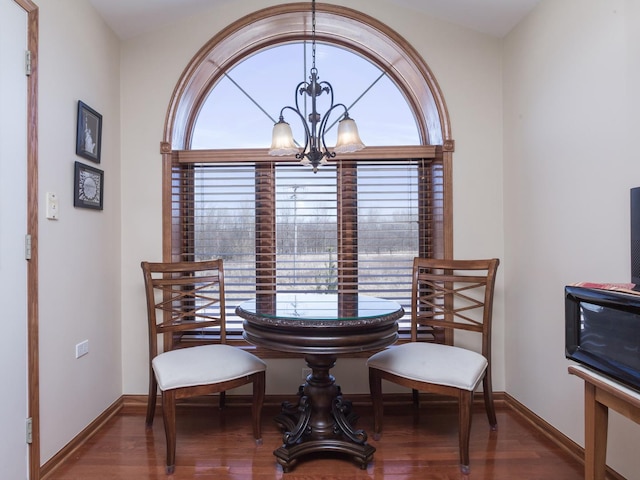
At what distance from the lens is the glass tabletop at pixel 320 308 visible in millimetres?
1779

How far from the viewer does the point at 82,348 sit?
7.38 ft

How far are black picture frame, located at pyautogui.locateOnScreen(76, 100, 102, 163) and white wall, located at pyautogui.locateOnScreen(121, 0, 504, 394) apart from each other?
13.6 inches

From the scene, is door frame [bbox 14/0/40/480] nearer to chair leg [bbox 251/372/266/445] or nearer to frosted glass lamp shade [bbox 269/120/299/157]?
chair leg [bbox 251/372/266/445]

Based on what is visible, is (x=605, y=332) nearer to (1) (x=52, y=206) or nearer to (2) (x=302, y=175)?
(2) (x=302, y=175)

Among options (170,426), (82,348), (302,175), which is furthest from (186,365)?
(302,175)

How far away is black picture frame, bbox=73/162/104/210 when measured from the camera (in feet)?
7.17

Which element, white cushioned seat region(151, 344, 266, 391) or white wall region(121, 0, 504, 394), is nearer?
white cushioned seat region(151, 344, 266, 391)

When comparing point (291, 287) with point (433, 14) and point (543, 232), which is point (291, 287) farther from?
point (433, 14)

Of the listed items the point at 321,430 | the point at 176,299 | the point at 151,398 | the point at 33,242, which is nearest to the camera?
the point at 33,242

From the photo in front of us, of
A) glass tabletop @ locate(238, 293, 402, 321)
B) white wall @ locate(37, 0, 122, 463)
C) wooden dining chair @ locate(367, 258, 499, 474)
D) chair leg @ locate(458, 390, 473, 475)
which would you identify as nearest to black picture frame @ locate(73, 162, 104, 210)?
white wall @ locate(37, 0, 122, 463)

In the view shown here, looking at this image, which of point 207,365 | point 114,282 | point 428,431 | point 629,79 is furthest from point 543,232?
point 114,282

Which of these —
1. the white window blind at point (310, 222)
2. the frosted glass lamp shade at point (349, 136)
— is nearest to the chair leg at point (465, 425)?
the white window blind at point (310, 222)

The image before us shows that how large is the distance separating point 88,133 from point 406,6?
7.89 ft

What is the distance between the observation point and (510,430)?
237 centimetres
